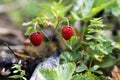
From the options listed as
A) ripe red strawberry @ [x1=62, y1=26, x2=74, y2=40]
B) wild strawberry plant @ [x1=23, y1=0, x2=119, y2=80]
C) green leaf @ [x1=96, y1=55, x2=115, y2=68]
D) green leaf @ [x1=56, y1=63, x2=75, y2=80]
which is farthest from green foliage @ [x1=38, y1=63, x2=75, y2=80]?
green leaf @ [x1=96, y1=55, x2=115, y2=68]

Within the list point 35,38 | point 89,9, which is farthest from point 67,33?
point 89,9

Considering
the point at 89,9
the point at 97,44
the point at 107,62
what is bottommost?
the point at 107,62

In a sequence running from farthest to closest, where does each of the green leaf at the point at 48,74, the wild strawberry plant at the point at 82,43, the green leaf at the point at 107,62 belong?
the green leaf at the point at 107,62, the wild strawberry plant at the point at 82,43, the green leaf at the point at 48,74

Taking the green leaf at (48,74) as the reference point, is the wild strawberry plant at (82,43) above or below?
above

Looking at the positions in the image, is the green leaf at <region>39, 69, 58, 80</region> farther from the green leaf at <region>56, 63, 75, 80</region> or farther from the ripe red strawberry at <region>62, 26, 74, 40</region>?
the ripe red strawberry at <region>62, 26, 74, 40</region>

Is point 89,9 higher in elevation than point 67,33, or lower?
higher

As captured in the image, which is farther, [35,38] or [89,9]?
[89,9]

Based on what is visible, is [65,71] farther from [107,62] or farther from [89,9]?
[89,9]

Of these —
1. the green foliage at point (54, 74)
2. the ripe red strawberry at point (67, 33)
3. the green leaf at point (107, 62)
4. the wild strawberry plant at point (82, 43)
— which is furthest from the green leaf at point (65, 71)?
the green leaf at point (107, 62)

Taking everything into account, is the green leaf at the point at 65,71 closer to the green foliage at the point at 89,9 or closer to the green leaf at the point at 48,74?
the green leaf at the point at 48,74

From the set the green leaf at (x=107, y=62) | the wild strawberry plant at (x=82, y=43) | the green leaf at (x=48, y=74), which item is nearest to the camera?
the green leaf at (x=48, y=74)

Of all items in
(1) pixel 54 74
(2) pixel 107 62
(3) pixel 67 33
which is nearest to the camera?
(1) pixel 54 74
